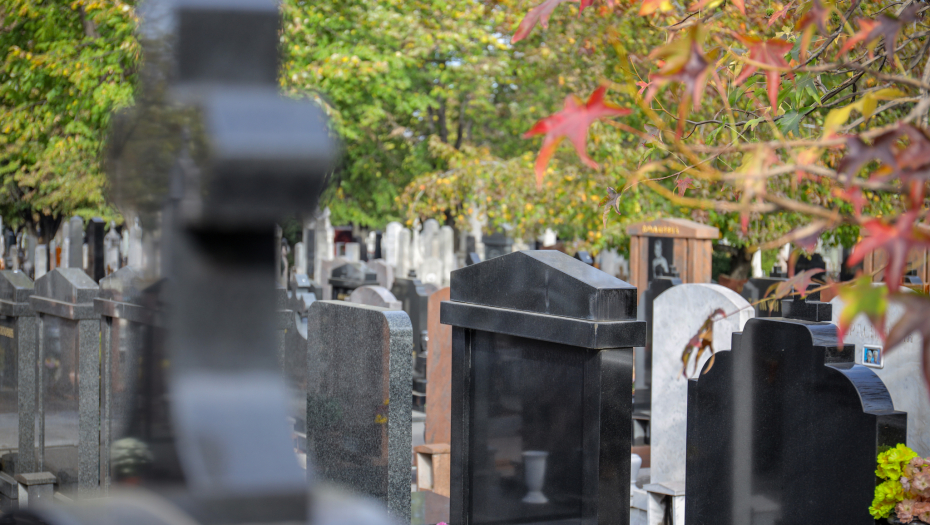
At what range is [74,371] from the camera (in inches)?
237

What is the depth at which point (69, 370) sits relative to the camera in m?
6.11

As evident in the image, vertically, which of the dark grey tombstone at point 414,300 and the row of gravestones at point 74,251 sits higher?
the row of gravestones at point 74,251

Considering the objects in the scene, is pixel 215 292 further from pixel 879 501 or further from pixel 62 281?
pixel 62 281

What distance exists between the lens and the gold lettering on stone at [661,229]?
955 cm

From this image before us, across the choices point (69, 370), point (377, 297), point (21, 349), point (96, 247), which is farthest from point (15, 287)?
point (96, 247)

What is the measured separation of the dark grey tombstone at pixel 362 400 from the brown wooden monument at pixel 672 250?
5329 millimetres

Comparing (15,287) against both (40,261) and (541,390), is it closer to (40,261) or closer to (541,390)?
(541,390)

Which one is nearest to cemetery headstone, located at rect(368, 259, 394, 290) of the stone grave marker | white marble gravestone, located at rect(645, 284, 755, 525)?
the stone grave marker

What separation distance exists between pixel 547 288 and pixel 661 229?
20.4ft

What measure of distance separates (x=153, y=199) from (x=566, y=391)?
263 centimetres

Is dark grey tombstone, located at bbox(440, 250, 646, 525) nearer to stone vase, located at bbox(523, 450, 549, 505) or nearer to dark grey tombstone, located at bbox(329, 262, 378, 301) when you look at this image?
stone vase, located at bbox(523, 450, 549, 505)

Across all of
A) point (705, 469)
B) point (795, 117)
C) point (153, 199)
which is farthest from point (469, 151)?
point (153, 199)

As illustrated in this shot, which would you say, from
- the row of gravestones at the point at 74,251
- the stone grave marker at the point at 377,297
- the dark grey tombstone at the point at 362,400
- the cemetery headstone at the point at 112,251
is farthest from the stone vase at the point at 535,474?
the cemetery headstone at the point at 112,251

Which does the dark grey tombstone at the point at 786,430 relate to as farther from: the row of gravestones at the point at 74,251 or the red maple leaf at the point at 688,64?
the row of gravestones at the point at 74,251
